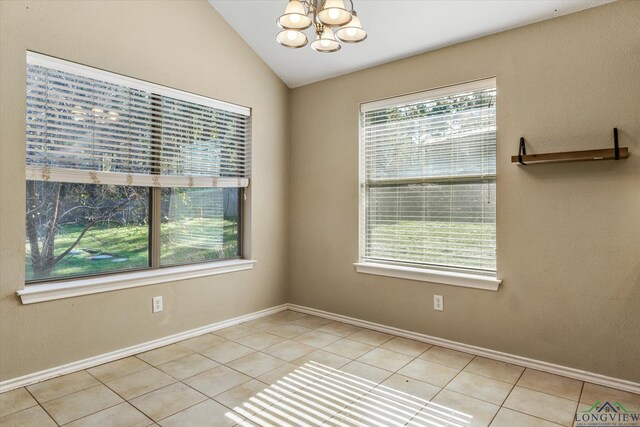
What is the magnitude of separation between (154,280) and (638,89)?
3.47m

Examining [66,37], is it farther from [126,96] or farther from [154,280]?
[154,280]

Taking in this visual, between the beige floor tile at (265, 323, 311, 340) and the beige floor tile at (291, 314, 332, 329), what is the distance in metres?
0.08

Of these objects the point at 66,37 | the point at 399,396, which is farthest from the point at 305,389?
the point at 66,37

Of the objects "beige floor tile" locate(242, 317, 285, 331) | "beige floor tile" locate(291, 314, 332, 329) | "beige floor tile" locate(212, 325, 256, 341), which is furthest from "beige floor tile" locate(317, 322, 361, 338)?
"beige floor tile" locate(212, 325, 256, 341)

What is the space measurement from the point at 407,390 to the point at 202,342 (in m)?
1.68

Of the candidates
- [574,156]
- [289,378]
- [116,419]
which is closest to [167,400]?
[116,419]

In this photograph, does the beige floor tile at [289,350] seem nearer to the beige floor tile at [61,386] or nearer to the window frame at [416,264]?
the window frame at [416,264]

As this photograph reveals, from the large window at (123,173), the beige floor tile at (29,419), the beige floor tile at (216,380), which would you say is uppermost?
the large window at (123,173)

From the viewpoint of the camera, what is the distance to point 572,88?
2.58 metres

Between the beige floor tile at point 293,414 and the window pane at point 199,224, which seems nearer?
the beige floor tile at point 293,414

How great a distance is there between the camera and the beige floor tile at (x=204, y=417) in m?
2.05

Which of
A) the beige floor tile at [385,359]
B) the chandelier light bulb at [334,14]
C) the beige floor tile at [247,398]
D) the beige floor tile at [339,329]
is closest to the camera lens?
the chandelier light bulb at [334,14]

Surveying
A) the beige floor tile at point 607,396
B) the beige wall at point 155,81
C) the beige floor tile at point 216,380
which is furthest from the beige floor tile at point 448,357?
the beige wall at point 155,81

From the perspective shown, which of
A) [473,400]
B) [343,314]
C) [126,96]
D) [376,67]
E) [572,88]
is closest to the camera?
[473,400]
